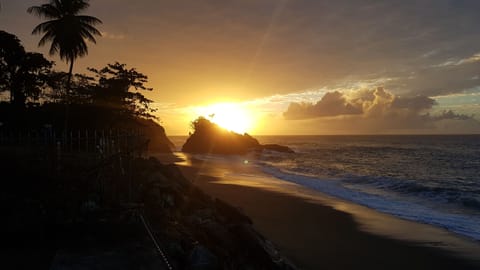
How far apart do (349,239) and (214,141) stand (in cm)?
7098

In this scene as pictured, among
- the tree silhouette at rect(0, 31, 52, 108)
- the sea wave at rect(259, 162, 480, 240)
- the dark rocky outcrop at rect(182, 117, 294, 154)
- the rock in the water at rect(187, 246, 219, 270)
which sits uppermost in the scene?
the tree silhouette at rect(0, 31, 52, 108)

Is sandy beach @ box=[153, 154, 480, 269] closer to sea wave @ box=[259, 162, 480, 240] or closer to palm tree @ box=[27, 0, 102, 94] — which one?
sea wave @ box=[259, 162, 480, 240]

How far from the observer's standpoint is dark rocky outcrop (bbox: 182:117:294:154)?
82062mm

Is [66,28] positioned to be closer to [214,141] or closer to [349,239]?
[349,239]

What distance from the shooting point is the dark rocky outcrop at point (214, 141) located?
82.1 m

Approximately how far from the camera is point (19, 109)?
98.2 ft

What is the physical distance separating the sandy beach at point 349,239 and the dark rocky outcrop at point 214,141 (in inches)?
2469

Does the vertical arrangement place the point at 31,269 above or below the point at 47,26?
below

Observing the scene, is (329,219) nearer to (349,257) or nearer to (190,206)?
(349,257)

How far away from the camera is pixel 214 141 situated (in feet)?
273

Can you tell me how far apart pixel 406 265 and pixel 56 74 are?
3585 cm

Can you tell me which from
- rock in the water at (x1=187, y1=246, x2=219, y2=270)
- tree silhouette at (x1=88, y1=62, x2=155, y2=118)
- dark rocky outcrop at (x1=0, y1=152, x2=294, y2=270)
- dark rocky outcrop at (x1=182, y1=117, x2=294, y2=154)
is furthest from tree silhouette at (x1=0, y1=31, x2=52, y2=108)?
dark rocky outcrop at (x1=182, y1=117, x2=294, y2=154)

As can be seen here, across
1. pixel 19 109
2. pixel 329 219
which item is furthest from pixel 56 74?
pixel 329 219

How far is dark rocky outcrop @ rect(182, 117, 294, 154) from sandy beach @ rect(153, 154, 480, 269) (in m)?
62.7
